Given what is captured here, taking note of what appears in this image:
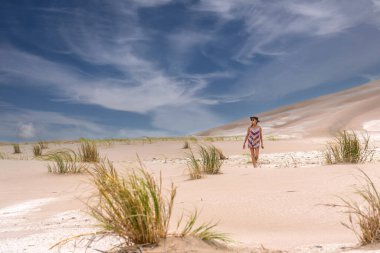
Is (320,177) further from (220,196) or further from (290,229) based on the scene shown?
(290,229)

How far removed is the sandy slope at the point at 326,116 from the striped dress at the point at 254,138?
1413 centimetres

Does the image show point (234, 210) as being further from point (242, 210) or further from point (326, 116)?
point (326, 116)

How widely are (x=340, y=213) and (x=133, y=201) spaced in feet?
7.02

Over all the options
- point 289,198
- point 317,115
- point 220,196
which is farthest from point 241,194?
point 317,115

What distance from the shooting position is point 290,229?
381cm

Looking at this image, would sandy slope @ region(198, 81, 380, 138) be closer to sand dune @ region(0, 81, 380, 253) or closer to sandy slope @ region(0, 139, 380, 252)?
sand dune @ region(0, 81, 380, 253)

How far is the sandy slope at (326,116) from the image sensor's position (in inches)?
1035

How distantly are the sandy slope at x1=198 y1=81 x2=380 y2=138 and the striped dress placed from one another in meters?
14.1

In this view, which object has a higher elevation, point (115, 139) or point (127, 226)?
point (115, 139)

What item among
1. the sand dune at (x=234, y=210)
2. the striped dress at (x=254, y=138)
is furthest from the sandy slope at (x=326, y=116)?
the sand dune at (x=234, y=210)

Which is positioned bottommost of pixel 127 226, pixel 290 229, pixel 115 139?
pixel 290 229

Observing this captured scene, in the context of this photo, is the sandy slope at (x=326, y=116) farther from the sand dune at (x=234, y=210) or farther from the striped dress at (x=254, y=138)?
the sand dune at (x=234, y=210)

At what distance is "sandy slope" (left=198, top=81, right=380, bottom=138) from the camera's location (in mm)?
26297

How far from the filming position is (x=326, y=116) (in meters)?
29.9
